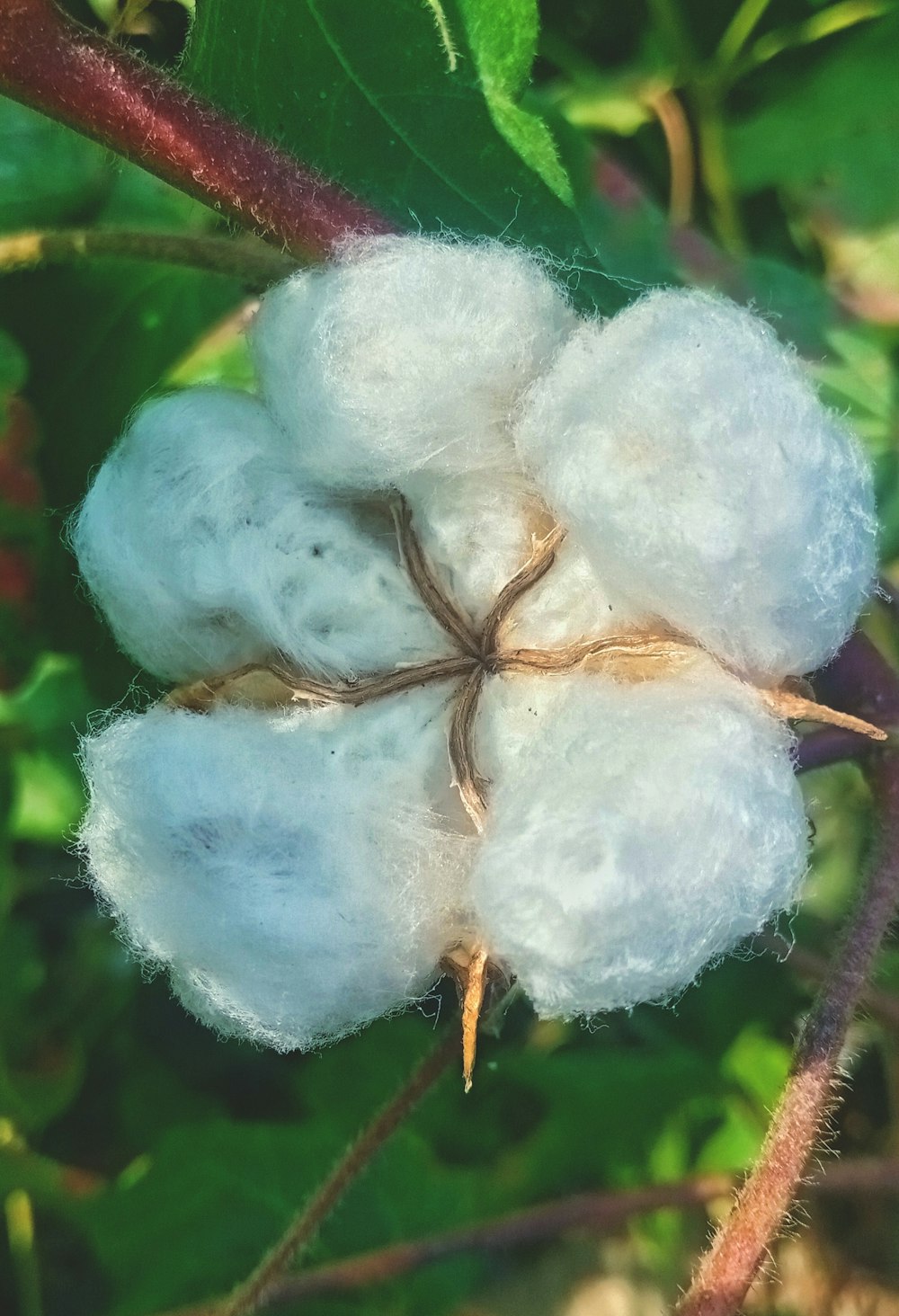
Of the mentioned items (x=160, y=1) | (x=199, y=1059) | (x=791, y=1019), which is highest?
(x=160, y=1)

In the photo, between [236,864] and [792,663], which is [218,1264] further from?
[792,663]

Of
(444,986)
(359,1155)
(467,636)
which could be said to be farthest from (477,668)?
(444,986)

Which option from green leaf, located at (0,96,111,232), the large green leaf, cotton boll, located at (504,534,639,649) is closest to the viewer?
cotton boll, located at (504,534,639,649)

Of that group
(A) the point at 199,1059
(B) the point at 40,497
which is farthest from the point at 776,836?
(A) the point at 199,1059

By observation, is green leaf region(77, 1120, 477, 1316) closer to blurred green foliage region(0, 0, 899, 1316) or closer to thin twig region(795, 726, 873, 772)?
blurred green foliage region(0, 0, 899, 1316)

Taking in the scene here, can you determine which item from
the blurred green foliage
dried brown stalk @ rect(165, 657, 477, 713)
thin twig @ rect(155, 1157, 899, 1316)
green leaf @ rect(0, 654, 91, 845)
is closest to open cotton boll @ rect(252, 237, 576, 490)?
dried brown stalk @ rect(165, 657, 477, 713)
